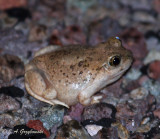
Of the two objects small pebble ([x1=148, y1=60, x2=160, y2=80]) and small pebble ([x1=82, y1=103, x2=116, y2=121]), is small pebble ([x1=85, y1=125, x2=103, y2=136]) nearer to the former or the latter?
small pebble ([x1=82, y1=103, x2=116, y2=121])

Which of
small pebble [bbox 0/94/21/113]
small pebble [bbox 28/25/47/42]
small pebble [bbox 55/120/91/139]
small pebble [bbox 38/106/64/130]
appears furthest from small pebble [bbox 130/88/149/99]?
small pebble [bbox 28/25/47/42]

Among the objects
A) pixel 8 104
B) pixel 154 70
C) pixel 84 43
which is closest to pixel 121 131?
pixel 154 70

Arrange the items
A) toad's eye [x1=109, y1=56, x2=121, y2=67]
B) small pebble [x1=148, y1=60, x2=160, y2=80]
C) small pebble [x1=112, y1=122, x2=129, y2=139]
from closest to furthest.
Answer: small pebble [x1=112, y1=122, x2=129, y2=139] → toad's eye [x1=109, y1=56, x2=121, y2=67] → small pebble [x1=148, y1=60, x2=160, y2=80]

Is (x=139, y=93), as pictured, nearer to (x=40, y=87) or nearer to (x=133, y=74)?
(x=133, y=74)

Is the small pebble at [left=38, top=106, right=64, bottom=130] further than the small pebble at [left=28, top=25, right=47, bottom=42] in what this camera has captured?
No

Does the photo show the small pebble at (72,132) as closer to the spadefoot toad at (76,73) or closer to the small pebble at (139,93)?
the spadefoot toad at (76,73)

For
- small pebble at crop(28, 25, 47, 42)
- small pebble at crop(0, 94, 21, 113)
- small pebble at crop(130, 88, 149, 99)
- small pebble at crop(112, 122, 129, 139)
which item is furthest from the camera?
small pebble at crop(28, 25, 47, 42)

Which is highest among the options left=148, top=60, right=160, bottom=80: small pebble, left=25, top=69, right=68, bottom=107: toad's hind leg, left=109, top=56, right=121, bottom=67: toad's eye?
left=109, top=56, right=121, bottom=67: toad's eye

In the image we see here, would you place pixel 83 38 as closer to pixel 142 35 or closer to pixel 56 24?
pixel 56 24
